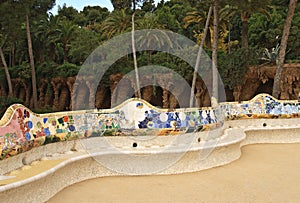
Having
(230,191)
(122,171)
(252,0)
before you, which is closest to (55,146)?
(122,171)

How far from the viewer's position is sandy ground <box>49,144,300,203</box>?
5.06m

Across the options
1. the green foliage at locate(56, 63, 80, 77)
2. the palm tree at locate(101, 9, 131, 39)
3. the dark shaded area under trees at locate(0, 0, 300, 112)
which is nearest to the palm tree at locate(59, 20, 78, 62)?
the dark shaded area under trees at locate(0, 0, 300, 112)

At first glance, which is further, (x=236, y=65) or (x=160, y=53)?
(x=160, y=53)

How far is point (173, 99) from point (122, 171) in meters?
16.2

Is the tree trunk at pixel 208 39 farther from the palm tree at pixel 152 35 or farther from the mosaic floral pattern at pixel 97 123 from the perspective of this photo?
the mosaic floral pattern at pixel 97 123

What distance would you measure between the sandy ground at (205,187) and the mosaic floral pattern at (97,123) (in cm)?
100

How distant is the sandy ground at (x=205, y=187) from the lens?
506cm

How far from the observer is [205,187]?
18.5 feet

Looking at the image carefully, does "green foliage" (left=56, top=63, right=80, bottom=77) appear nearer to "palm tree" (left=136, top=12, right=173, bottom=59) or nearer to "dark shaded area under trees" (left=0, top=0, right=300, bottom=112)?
"dark shaded area under trees" (left=0, top=0, right=300, bottom=112)

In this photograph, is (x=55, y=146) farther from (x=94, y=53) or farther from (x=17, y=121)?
(x=94, y=53)

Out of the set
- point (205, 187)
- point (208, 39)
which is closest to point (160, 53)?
point (208, 39)

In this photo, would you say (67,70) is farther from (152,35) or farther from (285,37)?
(285,37)

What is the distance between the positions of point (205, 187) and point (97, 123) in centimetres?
261

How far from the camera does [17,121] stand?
519 centimetres
